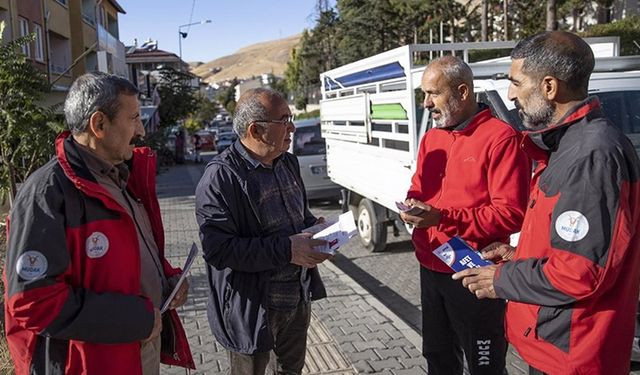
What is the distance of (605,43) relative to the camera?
22.3ft

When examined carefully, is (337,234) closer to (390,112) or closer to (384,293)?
(390,112)

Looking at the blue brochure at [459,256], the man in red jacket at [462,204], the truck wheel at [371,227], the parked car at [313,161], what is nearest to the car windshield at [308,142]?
the parked car at [313,161]

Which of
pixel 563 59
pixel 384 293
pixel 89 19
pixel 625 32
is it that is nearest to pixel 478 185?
pixel 563 59

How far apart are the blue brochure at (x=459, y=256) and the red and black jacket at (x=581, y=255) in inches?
14.6

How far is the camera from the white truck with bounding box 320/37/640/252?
527 cm

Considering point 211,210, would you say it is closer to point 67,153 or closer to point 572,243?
point 67,153

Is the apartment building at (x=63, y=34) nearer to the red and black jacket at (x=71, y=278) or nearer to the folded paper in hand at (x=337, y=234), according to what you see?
the folded paper in hand at (x=337, y=234)

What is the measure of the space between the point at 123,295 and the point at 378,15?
3824cm

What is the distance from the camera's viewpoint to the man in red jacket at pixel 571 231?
2078mm

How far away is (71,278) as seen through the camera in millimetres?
2158

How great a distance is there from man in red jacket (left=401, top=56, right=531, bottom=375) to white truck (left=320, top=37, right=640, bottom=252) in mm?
2070

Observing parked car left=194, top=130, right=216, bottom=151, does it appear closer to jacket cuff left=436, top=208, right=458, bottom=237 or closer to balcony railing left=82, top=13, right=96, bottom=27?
balcony railing left=82, top=13, right=96, bottom=27

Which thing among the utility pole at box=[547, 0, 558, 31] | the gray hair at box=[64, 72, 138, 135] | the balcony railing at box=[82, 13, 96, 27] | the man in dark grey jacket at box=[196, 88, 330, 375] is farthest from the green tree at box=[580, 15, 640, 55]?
the balcony railing at box=[82, 13, 96, 27]

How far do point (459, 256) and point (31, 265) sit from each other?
1780 millimetres
